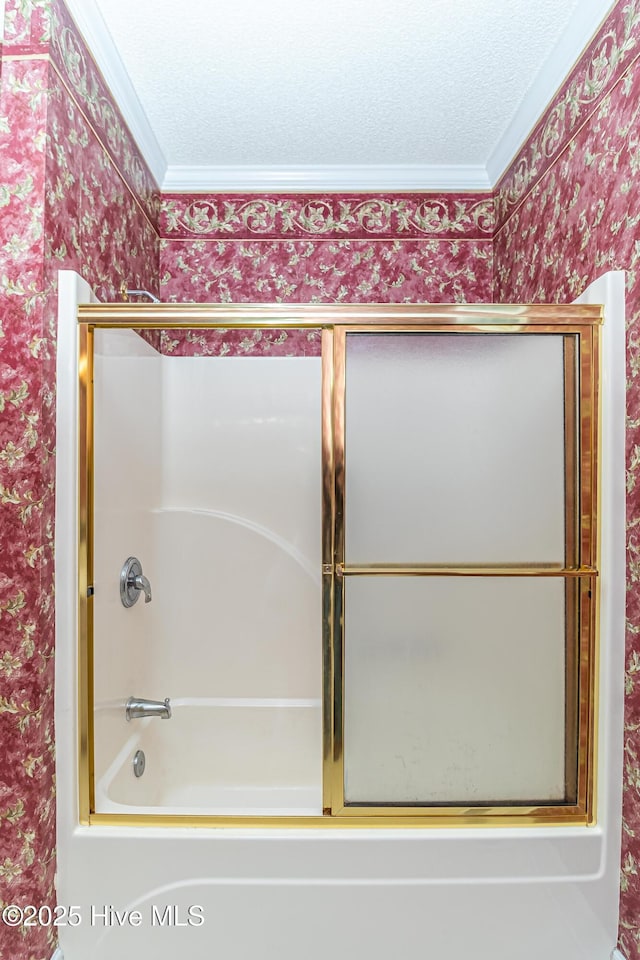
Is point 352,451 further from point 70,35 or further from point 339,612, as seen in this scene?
point 70,35

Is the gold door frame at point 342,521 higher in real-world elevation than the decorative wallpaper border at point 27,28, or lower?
lower

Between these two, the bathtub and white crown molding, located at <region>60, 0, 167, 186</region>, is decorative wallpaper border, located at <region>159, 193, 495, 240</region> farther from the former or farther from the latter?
the bathtub

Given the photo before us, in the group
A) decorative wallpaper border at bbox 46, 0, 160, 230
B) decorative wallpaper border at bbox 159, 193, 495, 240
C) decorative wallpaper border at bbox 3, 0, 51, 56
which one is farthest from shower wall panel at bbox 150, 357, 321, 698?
decorative wallpaper border at bbox 3, 0, 51, 56

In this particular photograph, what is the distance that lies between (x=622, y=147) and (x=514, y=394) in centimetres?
69

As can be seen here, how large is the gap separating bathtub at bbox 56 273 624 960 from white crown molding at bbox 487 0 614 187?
77cm

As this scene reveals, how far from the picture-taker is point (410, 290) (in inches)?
103

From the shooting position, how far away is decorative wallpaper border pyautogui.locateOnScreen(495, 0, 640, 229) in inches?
59.8

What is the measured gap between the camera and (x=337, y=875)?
1552 millimetres

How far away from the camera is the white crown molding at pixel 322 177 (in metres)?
2.51

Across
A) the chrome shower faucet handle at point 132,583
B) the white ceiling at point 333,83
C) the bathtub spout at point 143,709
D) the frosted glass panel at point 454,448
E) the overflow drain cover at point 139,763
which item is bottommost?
the overflow drain cover at point 139,763

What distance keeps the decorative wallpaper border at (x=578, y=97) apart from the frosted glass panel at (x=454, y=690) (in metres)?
1.38

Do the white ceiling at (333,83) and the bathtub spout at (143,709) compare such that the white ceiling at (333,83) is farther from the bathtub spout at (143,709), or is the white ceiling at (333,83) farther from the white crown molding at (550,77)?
the bathtub spout at (143,709)

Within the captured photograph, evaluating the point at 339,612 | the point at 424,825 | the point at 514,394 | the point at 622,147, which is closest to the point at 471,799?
the point at 424,825

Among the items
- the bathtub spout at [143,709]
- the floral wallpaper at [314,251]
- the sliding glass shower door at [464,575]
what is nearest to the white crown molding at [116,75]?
the floral wallpaper at [314,251]
